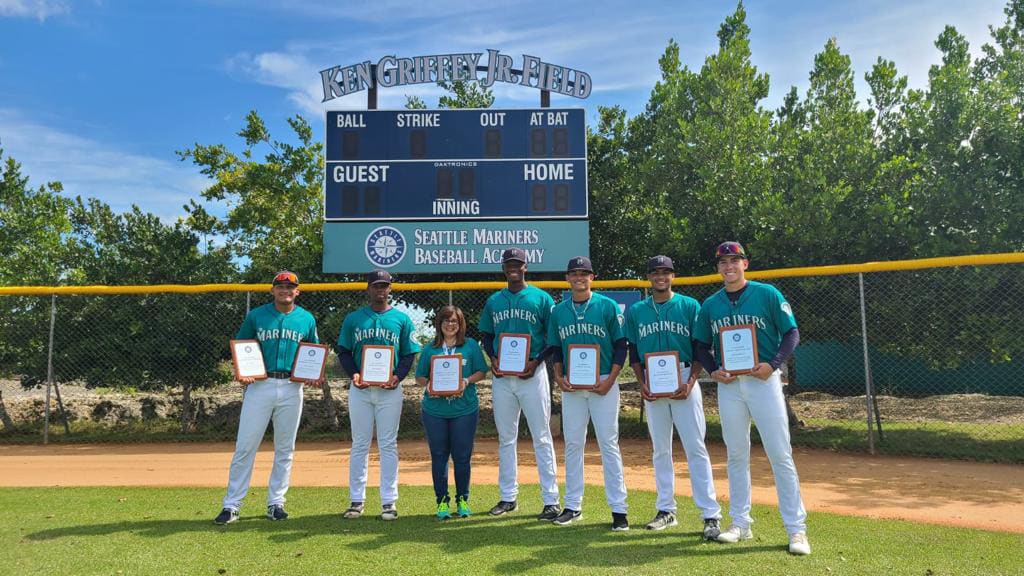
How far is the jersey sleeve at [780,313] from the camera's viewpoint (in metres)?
4.24

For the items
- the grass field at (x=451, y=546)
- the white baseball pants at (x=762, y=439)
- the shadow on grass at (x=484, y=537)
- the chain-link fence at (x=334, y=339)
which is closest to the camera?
the grass field at (x=451, y=546)

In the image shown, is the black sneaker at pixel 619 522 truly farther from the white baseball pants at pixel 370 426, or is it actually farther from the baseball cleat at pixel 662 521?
the white baseball pants at pixel 370 426

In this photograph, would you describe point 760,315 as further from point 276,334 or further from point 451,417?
point 276,334

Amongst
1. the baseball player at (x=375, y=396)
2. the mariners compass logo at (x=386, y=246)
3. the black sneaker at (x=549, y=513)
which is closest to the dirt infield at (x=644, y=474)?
the black sneaker at (x=549, y=513)

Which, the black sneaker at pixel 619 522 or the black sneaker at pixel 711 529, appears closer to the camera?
the black sneaker at pixel 711 529

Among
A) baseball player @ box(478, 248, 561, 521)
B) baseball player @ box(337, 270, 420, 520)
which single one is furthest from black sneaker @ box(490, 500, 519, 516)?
baseball player @ box(337, 270, 420, 520)

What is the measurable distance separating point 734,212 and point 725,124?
202cm

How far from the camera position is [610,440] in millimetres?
4723

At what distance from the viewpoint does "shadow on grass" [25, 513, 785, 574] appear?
3963 mm

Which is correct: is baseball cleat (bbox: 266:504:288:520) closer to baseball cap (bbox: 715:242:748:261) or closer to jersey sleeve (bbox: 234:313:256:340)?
jersey sleeve (bbox: 234:313:256:340)

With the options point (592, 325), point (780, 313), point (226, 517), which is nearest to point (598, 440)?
point (592, 325)

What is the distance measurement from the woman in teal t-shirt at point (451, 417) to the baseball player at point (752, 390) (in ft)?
5.62

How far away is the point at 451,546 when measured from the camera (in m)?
4.18

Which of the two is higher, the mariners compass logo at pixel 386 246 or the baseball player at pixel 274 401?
the mariners compass logo at pixel 386 246
